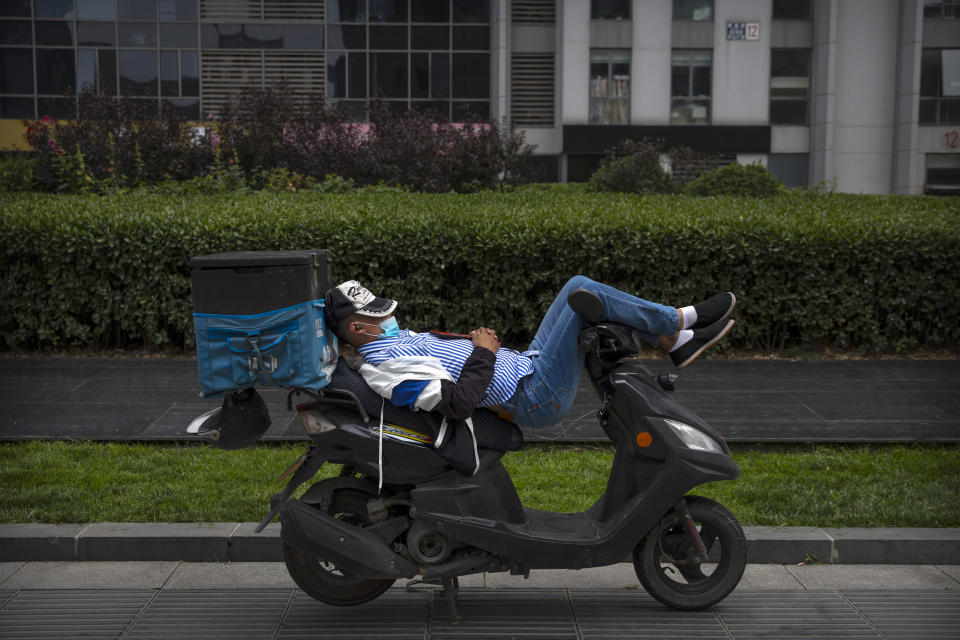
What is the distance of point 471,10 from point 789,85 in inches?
448

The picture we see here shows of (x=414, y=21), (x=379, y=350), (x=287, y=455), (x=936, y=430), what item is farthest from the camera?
(x=414, y=21)

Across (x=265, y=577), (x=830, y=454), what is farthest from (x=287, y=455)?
(x=830, y=454)

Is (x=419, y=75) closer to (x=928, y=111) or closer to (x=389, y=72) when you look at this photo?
(x=389, y=72)

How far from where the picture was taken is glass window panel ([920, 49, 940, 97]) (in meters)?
32.7

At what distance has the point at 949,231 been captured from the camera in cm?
959

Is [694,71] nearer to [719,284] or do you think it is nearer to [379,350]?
[719,284]

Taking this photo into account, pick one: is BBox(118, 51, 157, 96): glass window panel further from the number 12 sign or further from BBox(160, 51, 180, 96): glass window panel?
the number 12 sign

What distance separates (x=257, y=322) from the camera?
4062 mm

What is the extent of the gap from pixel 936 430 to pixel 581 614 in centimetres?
387

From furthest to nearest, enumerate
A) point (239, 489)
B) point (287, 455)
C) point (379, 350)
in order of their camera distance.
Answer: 1. point (287, 455)
2. point (239, 489)
3. point (379, 350)

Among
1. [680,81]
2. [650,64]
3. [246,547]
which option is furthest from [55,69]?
[246,547]

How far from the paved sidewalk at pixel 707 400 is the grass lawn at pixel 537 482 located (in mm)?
255

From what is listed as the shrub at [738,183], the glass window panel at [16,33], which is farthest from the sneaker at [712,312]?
the glass window panel at [16,33]

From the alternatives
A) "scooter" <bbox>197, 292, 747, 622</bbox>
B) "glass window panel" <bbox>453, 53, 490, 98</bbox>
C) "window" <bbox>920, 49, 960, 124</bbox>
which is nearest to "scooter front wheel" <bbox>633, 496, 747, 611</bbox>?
"scooter" <bbox>197, 292, 747, 622</bbox>
